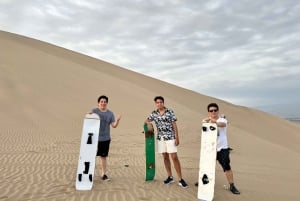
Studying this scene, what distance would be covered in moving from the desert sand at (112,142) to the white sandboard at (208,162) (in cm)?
31

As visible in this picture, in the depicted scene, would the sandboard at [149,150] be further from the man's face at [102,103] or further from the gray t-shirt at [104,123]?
the man's face at [102,103]

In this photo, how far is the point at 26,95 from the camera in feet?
77.3

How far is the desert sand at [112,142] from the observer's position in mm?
7164

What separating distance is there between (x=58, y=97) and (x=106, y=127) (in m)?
18.2

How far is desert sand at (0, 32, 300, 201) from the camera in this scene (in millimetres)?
7164

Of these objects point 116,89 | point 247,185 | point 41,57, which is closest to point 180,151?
point 247,185

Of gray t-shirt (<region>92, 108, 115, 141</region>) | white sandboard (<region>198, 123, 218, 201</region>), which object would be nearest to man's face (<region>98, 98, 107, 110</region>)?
gray t-shirt (<region>92, 108, 115, 141</region>)

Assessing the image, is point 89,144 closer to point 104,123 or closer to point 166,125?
point 104,123

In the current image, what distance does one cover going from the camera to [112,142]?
1625cm

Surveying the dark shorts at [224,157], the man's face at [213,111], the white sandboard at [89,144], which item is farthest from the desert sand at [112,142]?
the man's face at [213,111]

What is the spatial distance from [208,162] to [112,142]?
10.0 meters

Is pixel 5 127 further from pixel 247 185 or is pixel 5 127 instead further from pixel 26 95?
pixel 247 185

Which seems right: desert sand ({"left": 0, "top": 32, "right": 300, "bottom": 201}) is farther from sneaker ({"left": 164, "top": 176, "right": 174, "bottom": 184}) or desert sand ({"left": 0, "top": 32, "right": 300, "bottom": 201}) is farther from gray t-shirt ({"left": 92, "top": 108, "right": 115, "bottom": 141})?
gray t-shirt ({"left": 92, "top": 108, "right": 115, "bottom": 141})

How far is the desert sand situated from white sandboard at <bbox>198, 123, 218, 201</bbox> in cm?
31
